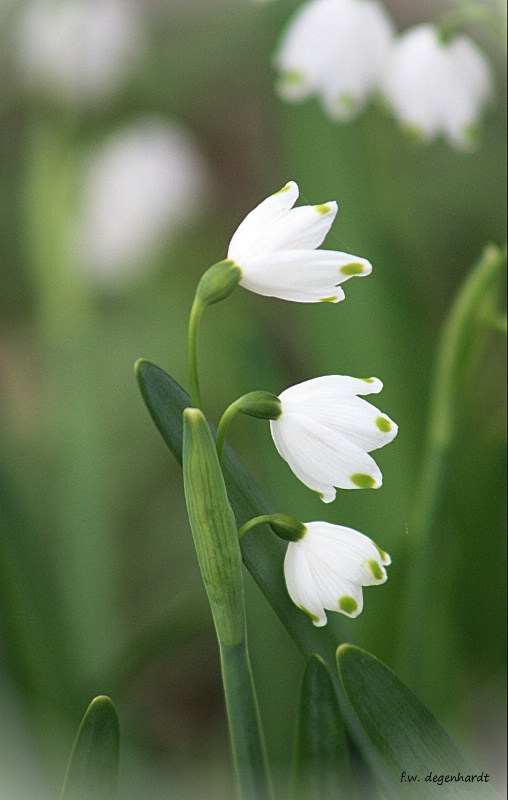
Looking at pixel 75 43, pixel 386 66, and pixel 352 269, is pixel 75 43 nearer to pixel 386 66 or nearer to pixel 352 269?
pixel 386 66

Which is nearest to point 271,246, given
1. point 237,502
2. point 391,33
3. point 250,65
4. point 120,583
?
point 237,502

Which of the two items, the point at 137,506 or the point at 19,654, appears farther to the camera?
the point at 137,506

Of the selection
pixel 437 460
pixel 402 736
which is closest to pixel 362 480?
pixel 402 736

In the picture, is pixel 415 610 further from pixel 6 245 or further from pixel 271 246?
pixel 6 245

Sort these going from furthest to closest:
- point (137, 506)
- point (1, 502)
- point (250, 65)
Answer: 1. point (250, 65)
2. point (137, 506)
3. point (1, 502)

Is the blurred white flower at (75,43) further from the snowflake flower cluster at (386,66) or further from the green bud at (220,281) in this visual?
the green bud at (220,281)

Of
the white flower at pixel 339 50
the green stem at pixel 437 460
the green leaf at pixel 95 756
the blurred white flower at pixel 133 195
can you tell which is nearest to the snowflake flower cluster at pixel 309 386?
the green leaf at pixel 95 756
